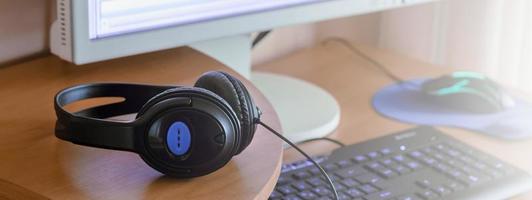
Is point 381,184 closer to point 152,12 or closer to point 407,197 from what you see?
point 407,197

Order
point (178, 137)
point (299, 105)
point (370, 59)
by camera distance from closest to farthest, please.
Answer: point (178, 137), point (299, 105), point (370, 59)

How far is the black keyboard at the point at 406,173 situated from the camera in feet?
2.96

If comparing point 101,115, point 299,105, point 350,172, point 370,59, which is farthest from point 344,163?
point 370,59

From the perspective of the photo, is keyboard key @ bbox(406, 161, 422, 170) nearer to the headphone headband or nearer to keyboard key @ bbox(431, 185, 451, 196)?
keyboard key @ bbox(431, 185, 451, 196)

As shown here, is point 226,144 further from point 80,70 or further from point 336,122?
point 336,122

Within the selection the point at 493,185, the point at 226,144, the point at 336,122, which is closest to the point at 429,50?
the point at 336,122

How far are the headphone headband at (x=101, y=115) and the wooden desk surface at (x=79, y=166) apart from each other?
3cm

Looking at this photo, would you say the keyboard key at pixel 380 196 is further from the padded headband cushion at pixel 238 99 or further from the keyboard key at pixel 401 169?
the padded headband cushion at pixel 238 99

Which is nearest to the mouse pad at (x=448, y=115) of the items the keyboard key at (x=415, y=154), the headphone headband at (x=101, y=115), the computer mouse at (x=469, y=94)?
the computer mouse at (x=469, y=94)

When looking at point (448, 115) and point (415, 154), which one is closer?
point (415, 154)

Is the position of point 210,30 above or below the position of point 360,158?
above

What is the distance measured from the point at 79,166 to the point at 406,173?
0.35 meters

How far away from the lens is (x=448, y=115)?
1.13 meters

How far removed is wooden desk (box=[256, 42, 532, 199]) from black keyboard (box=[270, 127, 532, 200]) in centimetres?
4
